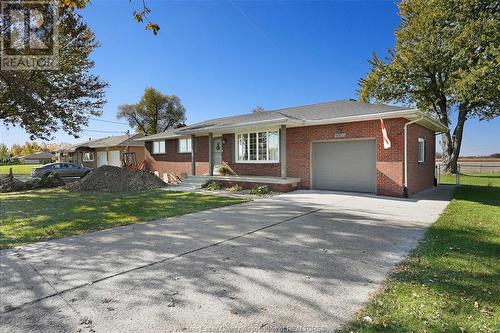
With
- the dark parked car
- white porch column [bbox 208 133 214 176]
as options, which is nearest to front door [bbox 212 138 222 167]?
white porch column [bbox 208 133 214 176]

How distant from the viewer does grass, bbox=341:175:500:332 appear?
8.68 feet

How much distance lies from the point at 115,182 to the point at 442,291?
14.9 m

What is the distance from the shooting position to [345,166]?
1241cm

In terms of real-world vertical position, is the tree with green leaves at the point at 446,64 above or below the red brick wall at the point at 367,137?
above

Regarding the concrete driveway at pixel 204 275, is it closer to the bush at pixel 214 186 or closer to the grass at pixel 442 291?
the grass at pixel 442 291

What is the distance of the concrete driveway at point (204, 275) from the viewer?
276 cm

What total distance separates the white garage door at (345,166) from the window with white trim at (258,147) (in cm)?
194

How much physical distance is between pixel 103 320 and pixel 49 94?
16.0m

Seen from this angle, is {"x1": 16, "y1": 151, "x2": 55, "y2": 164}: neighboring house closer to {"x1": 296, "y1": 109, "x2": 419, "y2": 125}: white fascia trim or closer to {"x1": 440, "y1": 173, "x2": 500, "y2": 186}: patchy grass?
{"x1": 296, "y1": 109, "x2": 419, "y2": 125}: white fascia trim

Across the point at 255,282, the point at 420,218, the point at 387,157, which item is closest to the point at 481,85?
the point at 387,157

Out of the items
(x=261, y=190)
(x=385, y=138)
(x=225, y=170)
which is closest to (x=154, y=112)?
(x=225, y=170)

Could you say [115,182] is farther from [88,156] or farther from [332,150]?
[88,156]

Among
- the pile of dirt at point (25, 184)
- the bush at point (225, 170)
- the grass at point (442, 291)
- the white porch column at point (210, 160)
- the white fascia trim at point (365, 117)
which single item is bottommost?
the grass at point (442, 291)

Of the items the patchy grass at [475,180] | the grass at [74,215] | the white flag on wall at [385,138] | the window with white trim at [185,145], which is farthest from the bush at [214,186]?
the patchy grass at [475,180]
